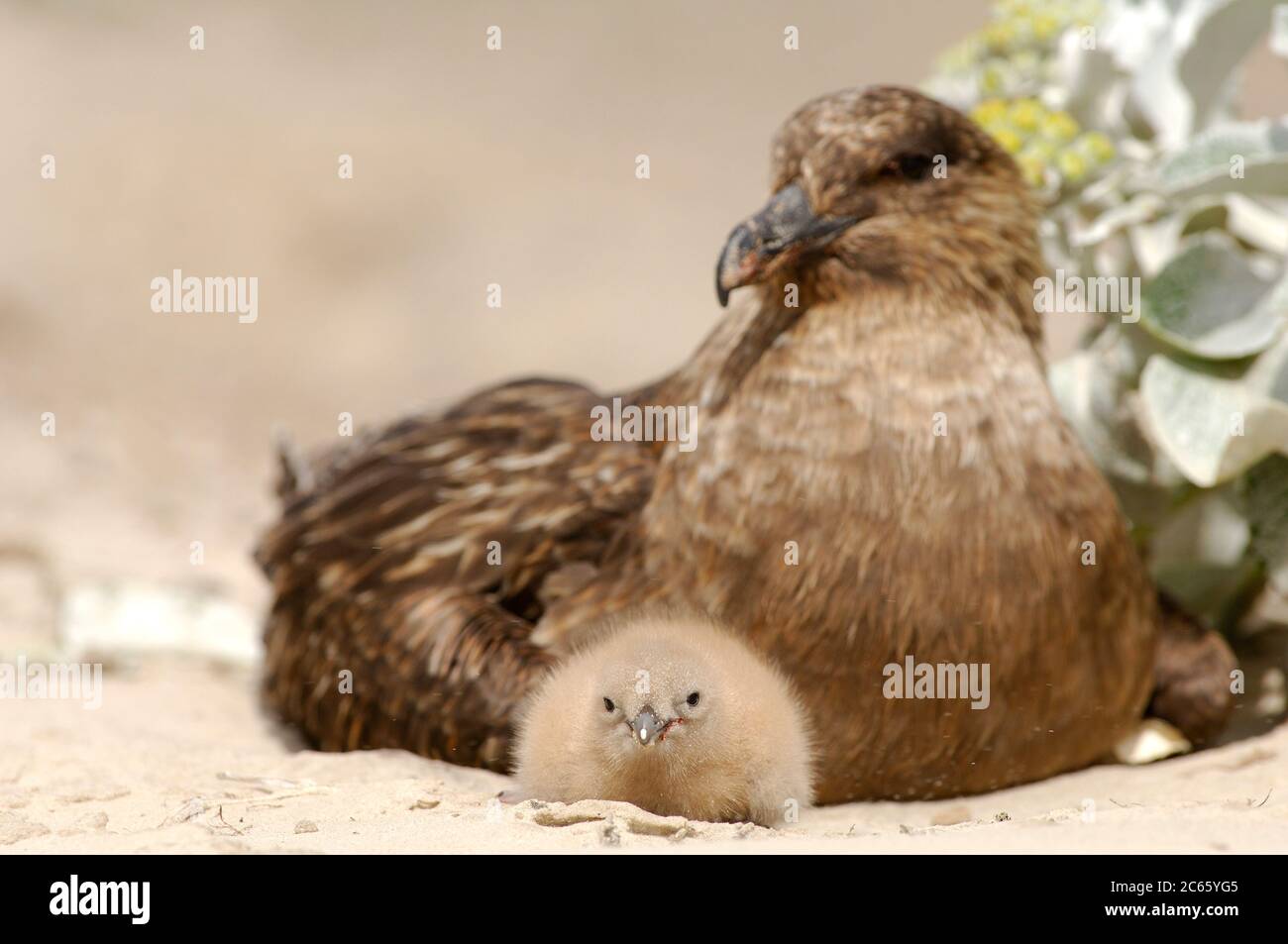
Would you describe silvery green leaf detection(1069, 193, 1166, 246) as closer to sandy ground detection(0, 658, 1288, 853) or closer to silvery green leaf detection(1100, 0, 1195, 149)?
silvery green leaf detection(1100, 0, 1195, 149)

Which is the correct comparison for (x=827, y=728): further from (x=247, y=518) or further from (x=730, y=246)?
(x=247, y=518)

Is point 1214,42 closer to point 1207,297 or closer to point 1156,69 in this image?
point 1156,69

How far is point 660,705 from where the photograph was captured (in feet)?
10.4

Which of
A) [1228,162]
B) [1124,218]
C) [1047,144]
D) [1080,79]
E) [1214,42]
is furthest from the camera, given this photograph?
[1080,79]

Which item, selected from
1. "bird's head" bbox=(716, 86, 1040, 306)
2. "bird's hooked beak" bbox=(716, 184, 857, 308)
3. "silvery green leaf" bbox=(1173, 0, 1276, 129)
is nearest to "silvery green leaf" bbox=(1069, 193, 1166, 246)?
"silvery green leaf" bbox=(1173, 0, 1276, 129)

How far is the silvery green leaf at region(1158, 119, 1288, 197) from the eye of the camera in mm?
4617

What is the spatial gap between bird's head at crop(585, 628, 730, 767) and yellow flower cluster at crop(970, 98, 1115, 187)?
99.0 inches

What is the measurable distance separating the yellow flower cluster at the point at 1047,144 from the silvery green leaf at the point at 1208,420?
2.62 feet

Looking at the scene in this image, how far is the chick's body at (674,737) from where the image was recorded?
3.19m

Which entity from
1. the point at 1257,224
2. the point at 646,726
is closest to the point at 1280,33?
the point at 1257,224

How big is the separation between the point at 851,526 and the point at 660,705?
73 cm

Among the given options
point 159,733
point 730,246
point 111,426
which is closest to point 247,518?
point 111,426

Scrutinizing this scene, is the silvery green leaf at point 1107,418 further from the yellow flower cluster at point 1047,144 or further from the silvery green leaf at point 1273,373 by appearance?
the yellow flower cluster at point 1047,144

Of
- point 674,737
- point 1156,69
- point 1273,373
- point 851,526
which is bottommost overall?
point 674,737
